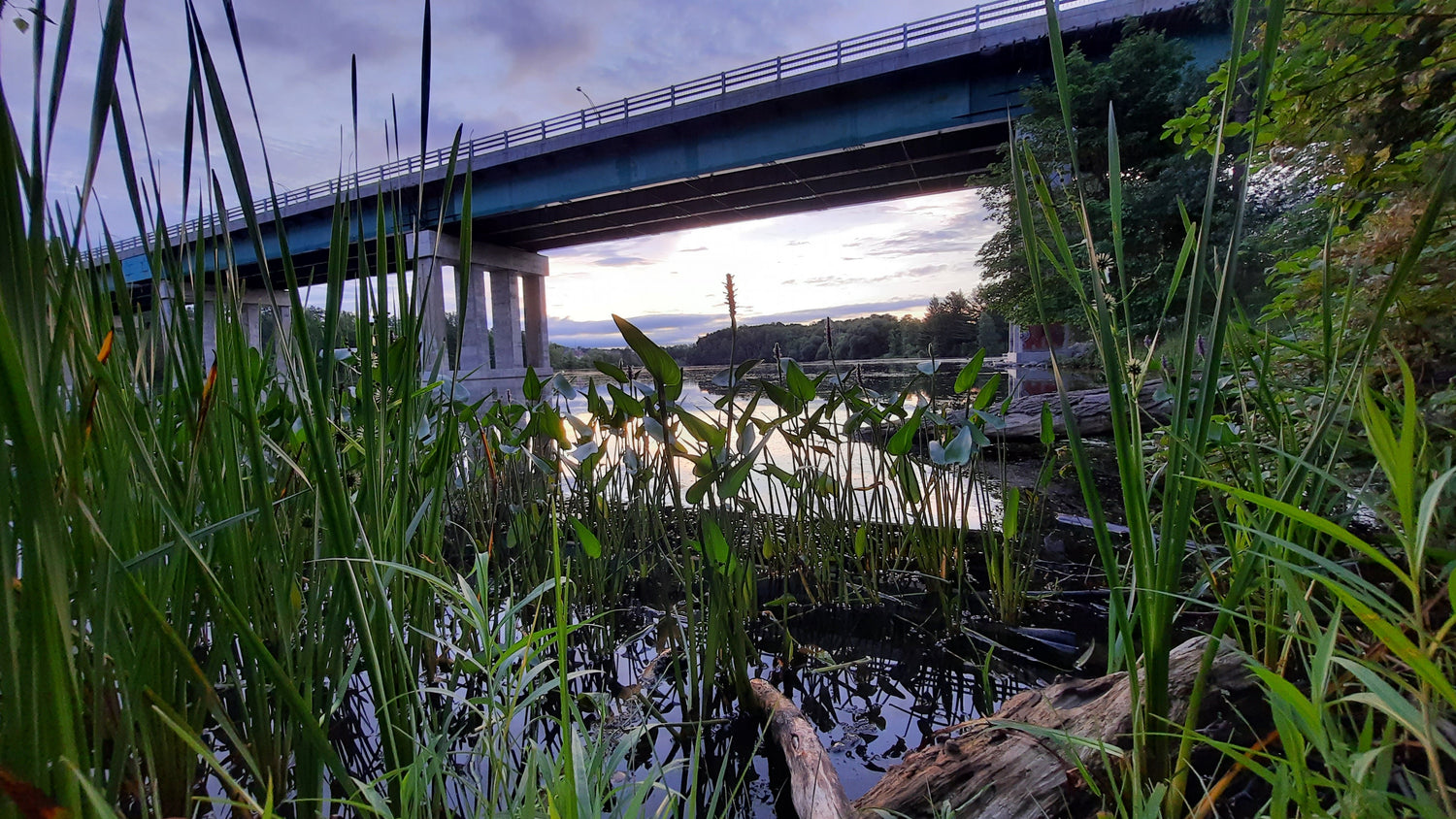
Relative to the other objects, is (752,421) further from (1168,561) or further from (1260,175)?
(1260,175)

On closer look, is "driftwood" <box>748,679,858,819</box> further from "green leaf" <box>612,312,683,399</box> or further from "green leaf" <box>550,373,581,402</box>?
"green leaf" <box>550,373,581,402</box>

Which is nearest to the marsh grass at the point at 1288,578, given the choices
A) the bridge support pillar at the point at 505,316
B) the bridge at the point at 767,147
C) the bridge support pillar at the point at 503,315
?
the bridge at the point at 767,147

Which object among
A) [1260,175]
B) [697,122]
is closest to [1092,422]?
[1260,175]

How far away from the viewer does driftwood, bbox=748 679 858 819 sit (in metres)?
0.63

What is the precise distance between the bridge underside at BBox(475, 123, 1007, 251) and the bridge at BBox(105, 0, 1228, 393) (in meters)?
0.04

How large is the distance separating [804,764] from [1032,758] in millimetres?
254

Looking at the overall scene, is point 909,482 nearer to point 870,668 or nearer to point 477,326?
point 870,668

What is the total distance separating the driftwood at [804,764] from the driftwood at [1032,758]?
0.03m

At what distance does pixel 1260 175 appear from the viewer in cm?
128

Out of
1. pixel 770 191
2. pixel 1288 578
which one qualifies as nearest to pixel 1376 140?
pixel 1288 578

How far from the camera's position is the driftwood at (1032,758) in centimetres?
57

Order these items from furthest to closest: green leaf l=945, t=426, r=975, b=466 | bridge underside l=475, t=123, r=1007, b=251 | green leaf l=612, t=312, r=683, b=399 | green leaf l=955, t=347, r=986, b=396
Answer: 1. bridge underside l=475, t=123, r=1007, b=251
2. green leaf l=955, t=347, r=986, b=396
3. green leaf l=945, t=426, r=975, b=466
4. green leaf l=612, t=312, r=683, b=399

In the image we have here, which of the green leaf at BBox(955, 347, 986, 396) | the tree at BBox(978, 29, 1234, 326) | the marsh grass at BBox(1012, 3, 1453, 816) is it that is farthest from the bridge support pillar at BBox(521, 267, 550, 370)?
the marsh grass at BBox(1012, 3, 1453, 816)

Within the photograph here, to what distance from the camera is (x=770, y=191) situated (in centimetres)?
949
